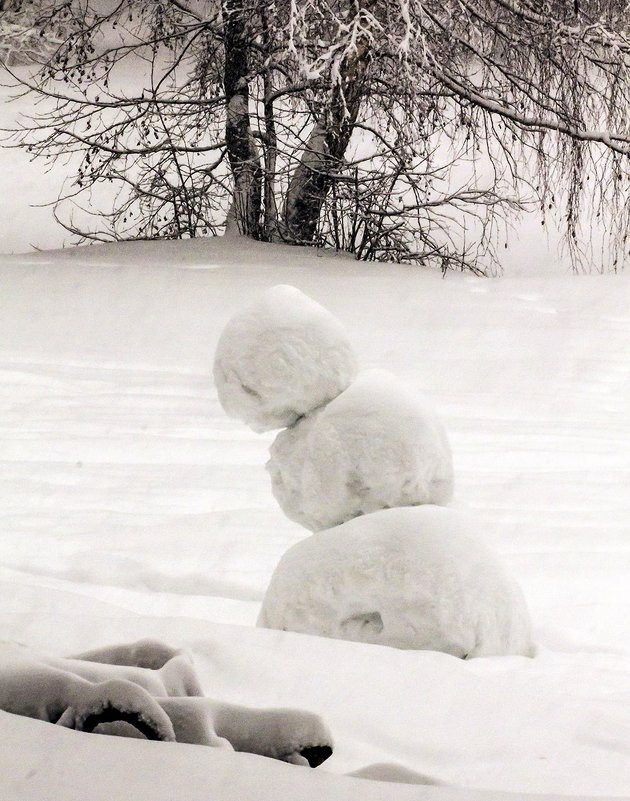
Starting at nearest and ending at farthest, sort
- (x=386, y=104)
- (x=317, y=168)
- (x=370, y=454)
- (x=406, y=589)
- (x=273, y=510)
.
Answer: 1. (x=406, y=589)
2. (x=370, y=454)
3. (x=273, y=510)
4. (x=386, y=104)
5. (x=317, y=168)

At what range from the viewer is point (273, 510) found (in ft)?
7.14

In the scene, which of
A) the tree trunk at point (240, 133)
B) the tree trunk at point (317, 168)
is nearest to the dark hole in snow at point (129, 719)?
the tree trunk at point (317, 168)

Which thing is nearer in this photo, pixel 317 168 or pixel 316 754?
pixel 316 754

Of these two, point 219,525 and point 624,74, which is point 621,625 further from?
point 624,74

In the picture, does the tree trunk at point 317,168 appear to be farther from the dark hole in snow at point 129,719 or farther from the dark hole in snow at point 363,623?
the dark hole in snow at point 129,719

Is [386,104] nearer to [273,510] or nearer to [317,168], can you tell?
[317,168]

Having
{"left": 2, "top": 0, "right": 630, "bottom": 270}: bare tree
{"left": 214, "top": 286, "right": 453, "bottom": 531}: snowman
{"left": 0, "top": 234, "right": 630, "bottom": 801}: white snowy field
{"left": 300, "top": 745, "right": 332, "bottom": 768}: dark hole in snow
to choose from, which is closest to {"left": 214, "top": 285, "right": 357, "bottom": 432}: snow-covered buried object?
{"left": 214, "top": 286, "right": 453, "bottom": 531}: snowman

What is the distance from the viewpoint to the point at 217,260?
15.0 feet

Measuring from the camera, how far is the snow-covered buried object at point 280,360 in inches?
56.9

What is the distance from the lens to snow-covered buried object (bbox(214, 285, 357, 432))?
144 centimetres

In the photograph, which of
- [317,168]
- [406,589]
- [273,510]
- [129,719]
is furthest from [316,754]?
[317,168]

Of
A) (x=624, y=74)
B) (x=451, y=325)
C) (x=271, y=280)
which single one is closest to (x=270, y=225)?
(x=271, y=280)

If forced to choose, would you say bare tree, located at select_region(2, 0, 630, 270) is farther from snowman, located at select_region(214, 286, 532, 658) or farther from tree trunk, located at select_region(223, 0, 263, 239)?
snowman, located at select_region(214, 286, 532, 658)

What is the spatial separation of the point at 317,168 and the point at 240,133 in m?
0.40
